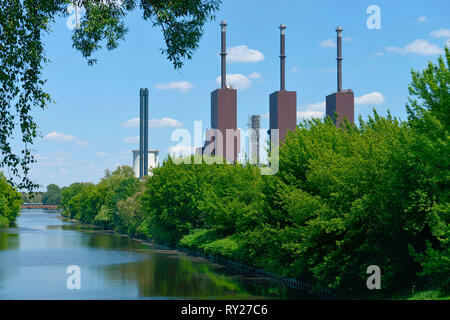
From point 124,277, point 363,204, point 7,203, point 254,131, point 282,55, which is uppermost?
point 282,55

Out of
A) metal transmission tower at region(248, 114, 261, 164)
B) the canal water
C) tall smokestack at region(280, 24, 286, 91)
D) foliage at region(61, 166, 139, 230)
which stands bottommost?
the canal water

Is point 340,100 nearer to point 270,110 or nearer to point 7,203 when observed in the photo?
point 270,110

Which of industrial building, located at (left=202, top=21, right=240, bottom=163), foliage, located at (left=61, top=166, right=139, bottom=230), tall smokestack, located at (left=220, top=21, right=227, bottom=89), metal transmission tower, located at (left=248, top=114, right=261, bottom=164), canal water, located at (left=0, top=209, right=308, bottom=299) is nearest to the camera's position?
canal water, located at (left=0, top=209, right=308, bottom=299)

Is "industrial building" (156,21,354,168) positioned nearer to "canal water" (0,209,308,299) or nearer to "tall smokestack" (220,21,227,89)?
"tall smokestack" (220,21,227,89)

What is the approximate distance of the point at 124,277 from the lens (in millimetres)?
39406

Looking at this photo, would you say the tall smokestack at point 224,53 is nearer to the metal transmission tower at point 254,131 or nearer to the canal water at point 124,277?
the metal transmission tower at point 254,131

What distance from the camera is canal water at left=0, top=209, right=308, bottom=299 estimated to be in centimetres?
3186

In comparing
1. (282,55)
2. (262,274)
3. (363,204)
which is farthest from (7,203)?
(363,204)

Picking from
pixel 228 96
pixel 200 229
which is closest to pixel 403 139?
pixel 200 229

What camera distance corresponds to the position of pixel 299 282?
112 feet

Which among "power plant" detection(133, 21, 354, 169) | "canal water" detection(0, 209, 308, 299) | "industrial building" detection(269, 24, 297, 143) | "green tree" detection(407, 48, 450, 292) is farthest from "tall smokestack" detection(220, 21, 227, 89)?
"green tree" detection(407, 48, 450, 292)

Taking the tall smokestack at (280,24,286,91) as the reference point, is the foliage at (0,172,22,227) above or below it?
below

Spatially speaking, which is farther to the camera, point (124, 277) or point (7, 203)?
point (7, 203)
